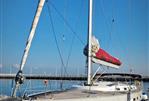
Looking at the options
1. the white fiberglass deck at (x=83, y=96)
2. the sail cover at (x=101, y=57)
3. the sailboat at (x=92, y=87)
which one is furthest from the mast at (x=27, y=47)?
the sail cover at (x=101, y=57)

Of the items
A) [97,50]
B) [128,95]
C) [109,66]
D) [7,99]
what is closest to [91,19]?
[97,50]

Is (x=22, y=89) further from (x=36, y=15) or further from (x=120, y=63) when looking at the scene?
(x=120, y=63)

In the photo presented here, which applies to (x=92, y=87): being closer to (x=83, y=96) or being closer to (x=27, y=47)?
(x=83, y=96)

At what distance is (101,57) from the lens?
104ft

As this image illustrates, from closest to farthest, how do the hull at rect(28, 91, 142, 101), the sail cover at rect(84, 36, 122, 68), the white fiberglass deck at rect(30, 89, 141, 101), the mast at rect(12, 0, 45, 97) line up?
1. the mast at rect(12, 0, 45, 97)
2. the hull at rect(28, 91, 142, 101)
3. the white fiberglass deck at rect(30, 89, 141, 101)
4. the sail cover at rect(84, 36, 122, 68)

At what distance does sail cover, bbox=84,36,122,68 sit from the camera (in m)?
30.6

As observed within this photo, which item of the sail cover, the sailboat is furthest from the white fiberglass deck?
the sail cover

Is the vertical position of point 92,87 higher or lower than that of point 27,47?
lower

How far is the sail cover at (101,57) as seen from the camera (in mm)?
30609

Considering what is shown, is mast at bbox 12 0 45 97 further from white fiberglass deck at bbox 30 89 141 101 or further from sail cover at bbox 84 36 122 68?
sail cover at bbox 84 36 122 68

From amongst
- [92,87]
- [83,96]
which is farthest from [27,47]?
[92,87]

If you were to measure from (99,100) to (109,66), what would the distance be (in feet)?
36.3

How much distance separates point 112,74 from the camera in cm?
4228

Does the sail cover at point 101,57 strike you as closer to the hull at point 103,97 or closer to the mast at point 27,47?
the hull at point 103,97
